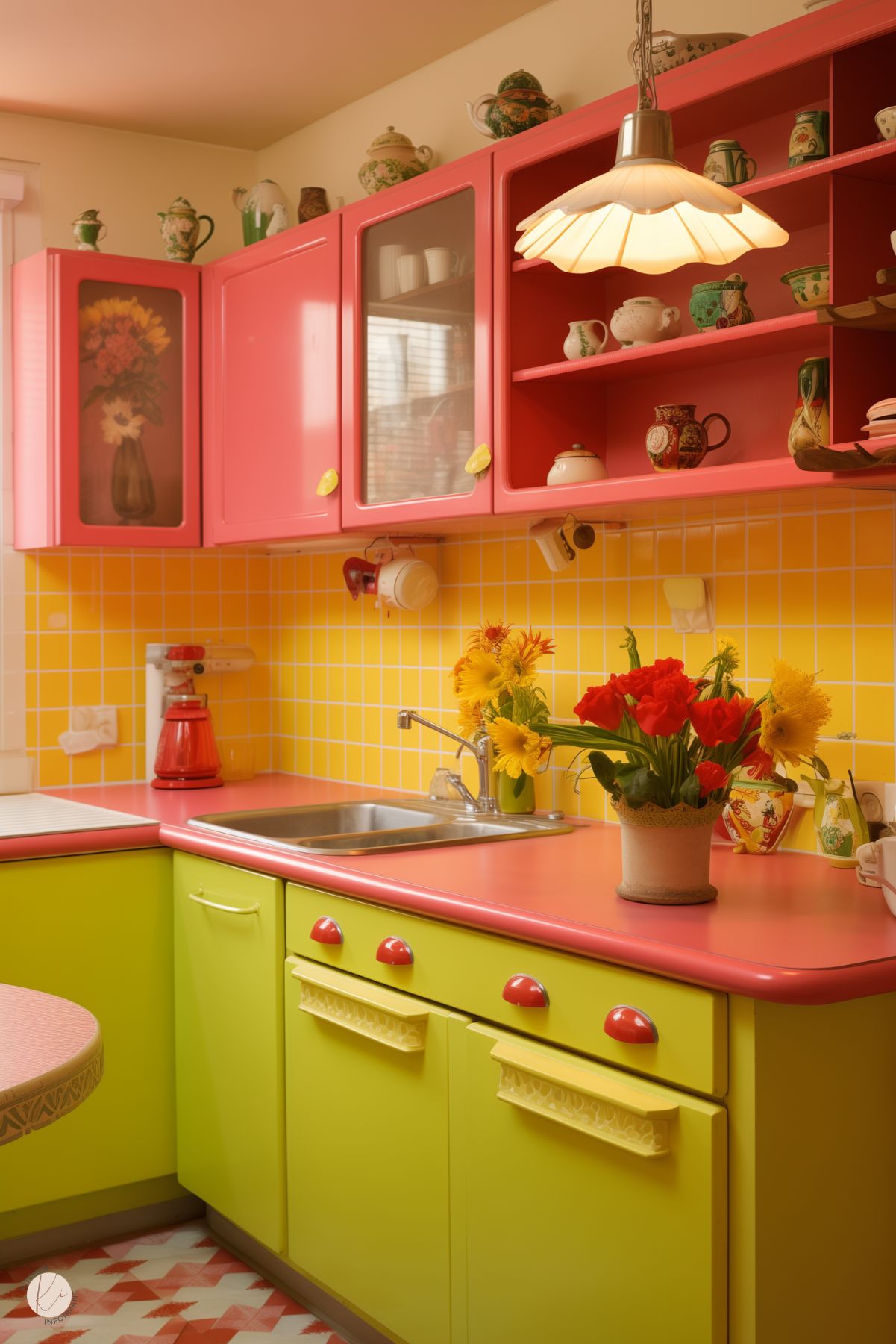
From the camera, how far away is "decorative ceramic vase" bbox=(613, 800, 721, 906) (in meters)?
1.88

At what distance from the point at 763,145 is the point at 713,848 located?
46.3 inches

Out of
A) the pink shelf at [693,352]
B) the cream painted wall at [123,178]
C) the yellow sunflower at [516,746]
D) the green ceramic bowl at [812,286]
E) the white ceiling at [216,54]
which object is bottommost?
the yellow sunflower at [516,746]

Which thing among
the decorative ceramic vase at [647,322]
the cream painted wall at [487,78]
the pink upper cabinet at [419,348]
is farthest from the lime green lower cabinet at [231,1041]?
the cream painted wall at [487,78]

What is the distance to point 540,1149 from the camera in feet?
6.07

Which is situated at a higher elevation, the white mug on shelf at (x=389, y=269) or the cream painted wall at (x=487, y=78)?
the cream painted wall at (x=487, y=78)

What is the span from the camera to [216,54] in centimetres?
304

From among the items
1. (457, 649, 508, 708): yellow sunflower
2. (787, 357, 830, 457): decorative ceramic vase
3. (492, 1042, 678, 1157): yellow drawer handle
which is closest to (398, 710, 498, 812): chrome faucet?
(457, 649, 508, 708): yellow sunflower

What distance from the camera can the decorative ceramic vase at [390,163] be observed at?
2818mm

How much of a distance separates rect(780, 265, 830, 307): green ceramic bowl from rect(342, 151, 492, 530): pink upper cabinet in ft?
2.15

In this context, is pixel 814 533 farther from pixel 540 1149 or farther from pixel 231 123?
pixel 231 123

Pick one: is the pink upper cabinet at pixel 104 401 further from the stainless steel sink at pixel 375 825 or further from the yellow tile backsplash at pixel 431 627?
the stainless steel sink at pixel 375 825

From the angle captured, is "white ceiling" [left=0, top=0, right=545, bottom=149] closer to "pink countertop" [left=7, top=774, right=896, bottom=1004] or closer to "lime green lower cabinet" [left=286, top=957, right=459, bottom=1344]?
"pink countertop" [left=7, top=774, right=896, bottom=1004]

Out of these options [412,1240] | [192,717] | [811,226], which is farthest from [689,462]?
[192,717]

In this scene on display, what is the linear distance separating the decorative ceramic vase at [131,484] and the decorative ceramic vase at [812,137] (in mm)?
1852
